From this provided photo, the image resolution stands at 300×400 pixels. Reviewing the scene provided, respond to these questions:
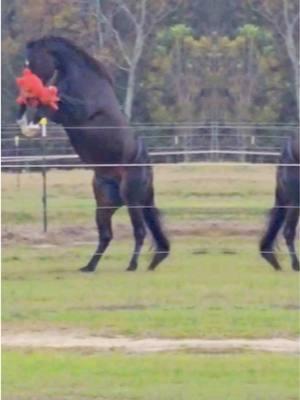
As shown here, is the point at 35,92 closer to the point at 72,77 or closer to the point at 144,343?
the point at 72,77

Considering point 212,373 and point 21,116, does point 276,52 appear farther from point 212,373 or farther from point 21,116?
point 212,373

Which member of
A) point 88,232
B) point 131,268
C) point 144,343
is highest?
point 144,343

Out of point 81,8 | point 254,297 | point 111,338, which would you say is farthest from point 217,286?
point 81,8

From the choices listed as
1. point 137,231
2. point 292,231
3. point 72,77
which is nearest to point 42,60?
point 72,77

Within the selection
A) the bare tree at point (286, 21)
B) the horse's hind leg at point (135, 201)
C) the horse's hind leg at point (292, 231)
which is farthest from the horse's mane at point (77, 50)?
the bare tree at point (286, 21)

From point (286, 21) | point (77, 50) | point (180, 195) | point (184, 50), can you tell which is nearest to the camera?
point (77, 50)

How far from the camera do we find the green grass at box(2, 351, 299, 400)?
7844mm

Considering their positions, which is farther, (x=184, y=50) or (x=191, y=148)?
(x=191, y=148)

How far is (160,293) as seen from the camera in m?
12.3

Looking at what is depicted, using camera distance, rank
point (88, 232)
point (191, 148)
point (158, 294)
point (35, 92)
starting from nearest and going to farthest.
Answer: point (158, 294)
point (35, 92)
point (88, 232)
point (191, 148)

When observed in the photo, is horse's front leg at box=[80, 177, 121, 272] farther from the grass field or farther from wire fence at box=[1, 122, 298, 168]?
wire fence at box=[1, 122, 298, 168]

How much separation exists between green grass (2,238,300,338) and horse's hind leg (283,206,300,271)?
9.0 inches

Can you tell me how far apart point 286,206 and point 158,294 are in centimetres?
222

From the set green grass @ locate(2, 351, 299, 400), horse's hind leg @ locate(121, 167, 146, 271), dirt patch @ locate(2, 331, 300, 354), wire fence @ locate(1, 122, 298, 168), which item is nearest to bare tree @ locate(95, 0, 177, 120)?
wire fence @ locate(1, 122, 298, 168)
